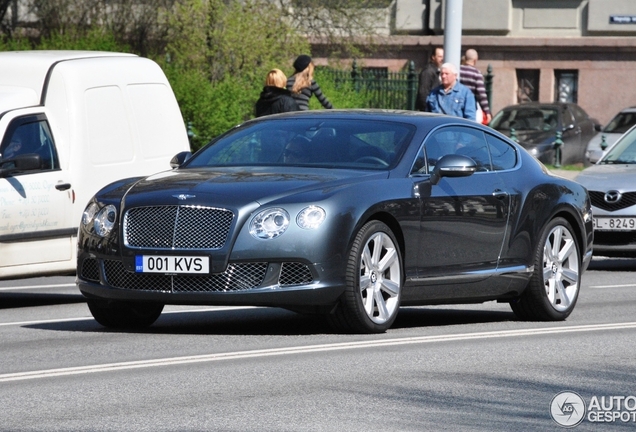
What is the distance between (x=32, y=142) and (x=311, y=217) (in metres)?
4.00

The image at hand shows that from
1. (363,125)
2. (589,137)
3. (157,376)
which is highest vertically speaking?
(363,125)

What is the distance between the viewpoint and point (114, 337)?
9711mm

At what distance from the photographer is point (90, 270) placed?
32.4 ft

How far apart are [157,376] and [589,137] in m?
26.1

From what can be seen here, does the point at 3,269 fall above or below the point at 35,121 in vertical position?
below

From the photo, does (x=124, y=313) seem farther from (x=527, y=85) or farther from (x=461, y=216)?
(x=527, y=85)

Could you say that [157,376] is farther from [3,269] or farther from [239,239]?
[3,269]

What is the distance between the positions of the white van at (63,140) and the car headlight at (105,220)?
2.25m

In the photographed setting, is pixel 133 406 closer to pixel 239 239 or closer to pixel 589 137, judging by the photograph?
pixel 239 239

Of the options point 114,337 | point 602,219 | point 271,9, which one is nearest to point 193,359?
point 114,337

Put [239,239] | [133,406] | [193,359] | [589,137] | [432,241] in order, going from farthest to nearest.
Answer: [589,137] → [432,241] → [239,239] → [193,359] → [133,406]

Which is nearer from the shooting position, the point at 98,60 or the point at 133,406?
the point at 133,406

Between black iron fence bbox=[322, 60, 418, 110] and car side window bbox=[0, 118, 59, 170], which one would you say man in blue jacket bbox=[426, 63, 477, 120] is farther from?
black iron fence bbox=[322, 60, 418, 110]

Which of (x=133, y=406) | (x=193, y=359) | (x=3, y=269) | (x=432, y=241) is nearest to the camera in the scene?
(x=133, y=406)
